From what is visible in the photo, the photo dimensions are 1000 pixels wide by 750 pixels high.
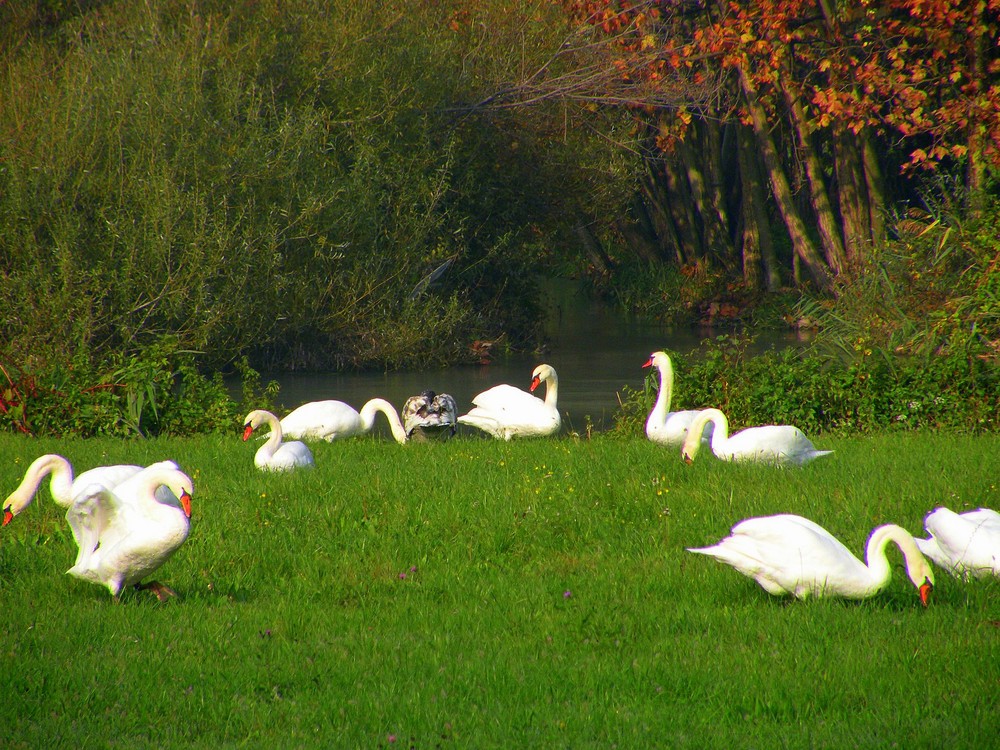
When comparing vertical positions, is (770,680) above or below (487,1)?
below

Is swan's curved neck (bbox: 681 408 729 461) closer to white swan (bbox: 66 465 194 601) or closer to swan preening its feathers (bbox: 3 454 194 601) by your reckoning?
swan preening its feathers (bbox: 3 454 194 601)

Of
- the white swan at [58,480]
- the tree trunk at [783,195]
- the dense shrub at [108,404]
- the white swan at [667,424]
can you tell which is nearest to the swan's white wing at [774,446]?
the white swan at [667,424]

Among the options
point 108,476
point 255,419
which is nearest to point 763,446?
point 255,419

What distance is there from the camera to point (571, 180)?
78.2 feet

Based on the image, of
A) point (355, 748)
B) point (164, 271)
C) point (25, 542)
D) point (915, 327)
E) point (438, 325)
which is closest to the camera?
point (355, 748)

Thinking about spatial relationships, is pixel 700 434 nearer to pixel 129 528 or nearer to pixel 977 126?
pixel 129 528

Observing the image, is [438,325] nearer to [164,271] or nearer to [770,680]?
[164,271]

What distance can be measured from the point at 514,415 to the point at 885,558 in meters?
7.01

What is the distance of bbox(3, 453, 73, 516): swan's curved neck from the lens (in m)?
7.13

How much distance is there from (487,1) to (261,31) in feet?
17.3

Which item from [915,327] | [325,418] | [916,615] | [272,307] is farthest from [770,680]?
[272,307]

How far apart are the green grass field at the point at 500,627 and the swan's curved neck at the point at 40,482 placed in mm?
249

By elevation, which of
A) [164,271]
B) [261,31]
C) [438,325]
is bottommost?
[438,325]

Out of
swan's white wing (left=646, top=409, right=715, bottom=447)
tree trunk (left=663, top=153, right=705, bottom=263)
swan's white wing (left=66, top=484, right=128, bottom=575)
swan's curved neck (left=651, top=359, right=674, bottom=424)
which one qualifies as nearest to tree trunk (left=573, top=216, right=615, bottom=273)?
tree trunk (left=663, top=153, right=705, bottom=263)
